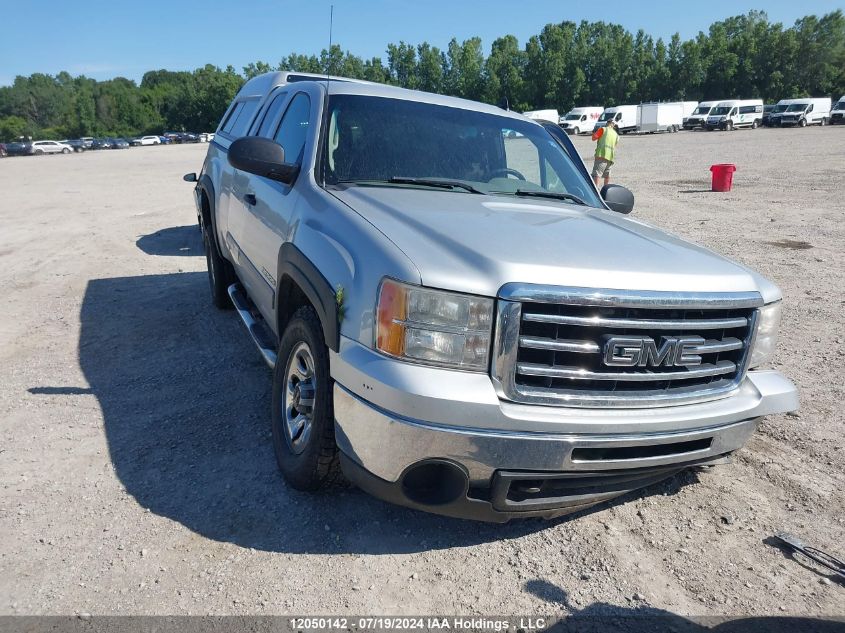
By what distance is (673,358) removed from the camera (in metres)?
2.58

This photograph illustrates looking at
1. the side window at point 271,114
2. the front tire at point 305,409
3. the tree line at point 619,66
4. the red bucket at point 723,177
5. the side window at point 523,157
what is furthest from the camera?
the tree line at point 619,66

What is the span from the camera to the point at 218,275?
5.95 m

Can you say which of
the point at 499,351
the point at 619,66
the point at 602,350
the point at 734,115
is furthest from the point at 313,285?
the point at 619,66

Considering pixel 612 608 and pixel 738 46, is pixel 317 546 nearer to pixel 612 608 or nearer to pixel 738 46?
pixel 612 608

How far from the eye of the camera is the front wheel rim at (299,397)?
299 centimetres

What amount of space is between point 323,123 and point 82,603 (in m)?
2.63

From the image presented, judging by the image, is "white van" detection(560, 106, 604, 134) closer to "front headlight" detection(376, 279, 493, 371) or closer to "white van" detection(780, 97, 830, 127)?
"white van" detection(780, 97, 830, 127)

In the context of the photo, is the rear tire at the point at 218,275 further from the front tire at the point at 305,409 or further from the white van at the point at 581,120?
the white van at the point at 581,120

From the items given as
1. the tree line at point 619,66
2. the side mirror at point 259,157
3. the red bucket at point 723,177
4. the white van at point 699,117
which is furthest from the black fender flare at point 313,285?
the tree line at point 619,66

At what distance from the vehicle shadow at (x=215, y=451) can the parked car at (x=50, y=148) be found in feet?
245

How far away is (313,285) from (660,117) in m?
56.0

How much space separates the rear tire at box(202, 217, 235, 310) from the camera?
5.83 metres

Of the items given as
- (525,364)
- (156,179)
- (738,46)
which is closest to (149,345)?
(525,364)

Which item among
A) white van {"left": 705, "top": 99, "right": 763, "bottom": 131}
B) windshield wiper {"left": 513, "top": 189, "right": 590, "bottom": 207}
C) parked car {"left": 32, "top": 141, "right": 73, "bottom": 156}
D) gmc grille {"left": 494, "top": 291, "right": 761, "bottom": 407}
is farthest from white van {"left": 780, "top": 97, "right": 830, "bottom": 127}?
parked car {"left": 32, "top": 141, "right": 73, "bottom": 156}
